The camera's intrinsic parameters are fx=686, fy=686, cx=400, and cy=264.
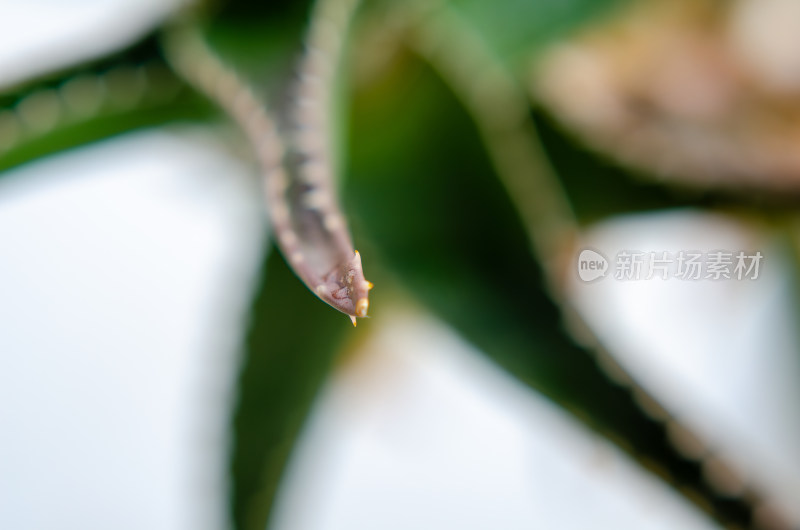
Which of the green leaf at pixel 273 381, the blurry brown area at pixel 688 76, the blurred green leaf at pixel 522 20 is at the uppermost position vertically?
the blurry brown area at pixel 688 76

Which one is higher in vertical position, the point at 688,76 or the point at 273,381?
the point at 688,76

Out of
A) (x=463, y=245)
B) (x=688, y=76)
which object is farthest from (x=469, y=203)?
(x=688, y=76)

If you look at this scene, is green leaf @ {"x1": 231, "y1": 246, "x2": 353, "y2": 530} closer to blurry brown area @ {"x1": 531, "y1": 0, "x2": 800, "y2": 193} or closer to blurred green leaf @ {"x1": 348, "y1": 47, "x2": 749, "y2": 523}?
blurred green leaf @ {"x1": 348, "y1": 47, "x2": 749, "y2": 523}

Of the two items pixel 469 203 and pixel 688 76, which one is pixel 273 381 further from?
pixel 688 76

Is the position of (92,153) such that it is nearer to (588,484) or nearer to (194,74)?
(194,74)

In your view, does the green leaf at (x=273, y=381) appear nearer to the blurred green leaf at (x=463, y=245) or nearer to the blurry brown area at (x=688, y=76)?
the blurred green leaf at (x=463, y=245)

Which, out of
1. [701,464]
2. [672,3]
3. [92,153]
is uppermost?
[672,3]

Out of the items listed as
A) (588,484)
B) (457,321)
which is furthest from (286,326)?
(588,484)

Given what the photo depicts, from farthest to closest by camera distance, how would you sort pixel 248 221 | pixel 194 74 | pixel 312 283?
pixel 248 221, pixel 194 74, pixel 312 283
